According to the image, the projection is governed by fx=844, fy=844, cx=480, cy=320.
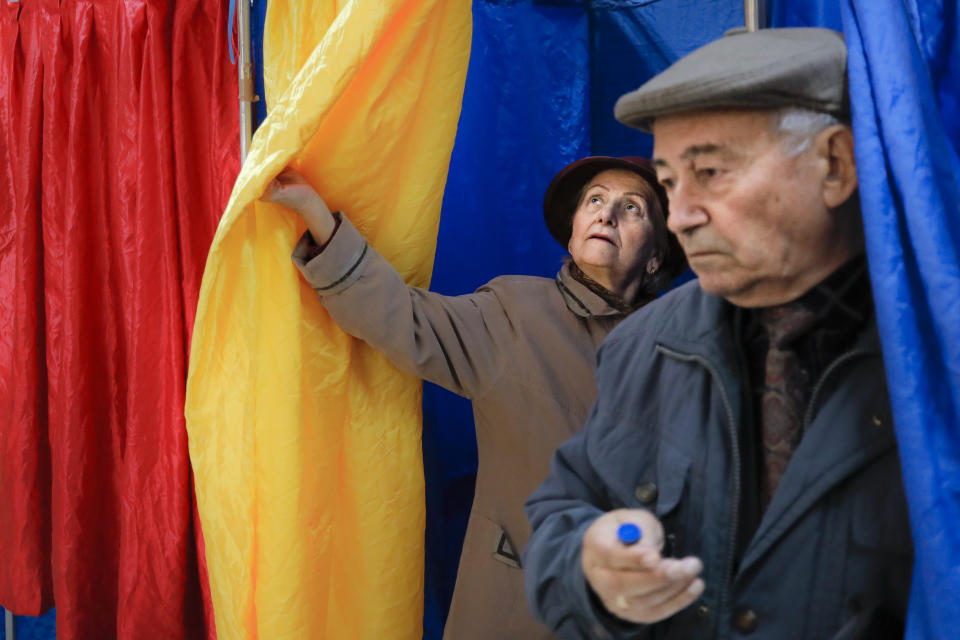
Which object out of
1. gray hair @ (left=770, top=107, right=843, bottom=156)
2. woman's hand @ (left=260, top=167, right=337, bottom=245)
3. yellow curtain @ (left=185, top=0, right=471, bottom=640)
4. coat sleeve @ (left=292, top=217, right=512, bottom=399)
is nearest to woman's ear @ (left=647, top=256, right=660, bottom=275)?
coat sleeve @ (left=292, top=217, right=512, bottom=399)

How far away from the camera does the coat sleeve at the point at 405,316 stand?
1.50 metres

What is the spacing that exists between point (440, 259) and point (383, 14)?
30.1 inches

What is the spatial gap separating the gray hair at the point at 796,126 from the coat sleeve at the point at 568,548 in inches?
14.8

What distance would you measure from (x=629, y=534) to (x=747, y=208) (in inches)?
13.7

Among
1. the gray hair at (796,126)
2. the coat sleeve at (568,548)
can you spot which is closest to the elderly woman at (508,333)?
the coat sleeve at (568,548)

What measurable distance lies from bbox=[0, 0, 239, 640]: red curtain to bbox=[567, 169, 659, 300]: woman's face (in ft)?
2.82

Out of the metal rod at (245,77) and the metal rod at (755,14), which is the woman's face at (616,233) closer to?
the metal rod at (755,14)

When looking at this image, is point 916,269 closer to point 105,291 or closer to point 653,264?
point 653,264

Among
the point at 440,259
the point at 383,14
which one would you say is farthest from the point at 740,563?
the point at 440,259

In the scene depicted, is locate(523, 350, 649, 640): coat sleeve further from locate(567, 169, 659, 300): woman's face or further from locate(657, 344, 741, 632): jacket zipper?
locate(567, 169, 659, 300): woman's face

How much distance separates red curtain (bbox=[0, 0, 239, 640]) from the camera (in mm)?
2020


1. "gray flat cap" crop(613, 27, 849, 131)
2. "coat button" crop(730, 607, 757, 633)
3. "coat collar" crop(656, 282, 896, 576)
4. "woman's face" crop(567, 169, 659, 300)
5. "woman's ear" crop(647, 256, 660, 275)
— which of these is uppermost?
"gray flat cap" crop(613, 27, 849, 131)

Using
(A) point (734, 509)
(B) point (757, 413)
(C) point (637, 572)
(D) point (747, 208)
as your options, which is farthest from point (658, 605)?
(D) point (747, 208)

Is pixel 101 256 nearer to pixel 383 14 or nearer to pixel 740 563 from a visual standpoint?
pixel 383 14
